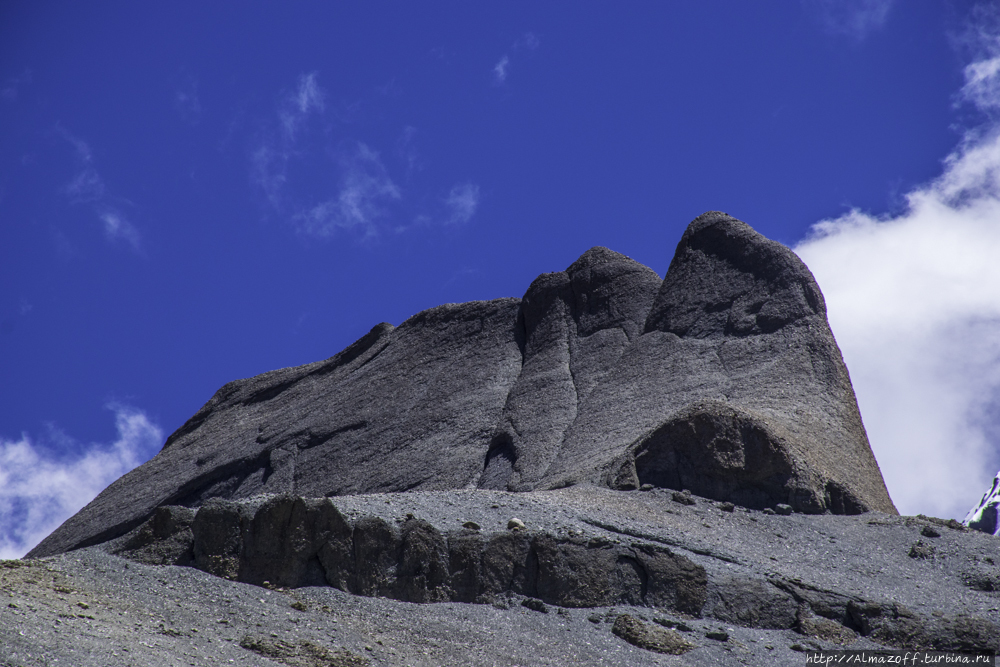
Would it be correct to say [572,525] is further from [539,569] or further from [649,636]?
[649,636]

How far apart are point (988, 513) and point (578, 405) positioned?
4556cm

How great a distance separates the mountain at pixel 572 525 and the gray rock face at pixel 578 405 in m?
0.07

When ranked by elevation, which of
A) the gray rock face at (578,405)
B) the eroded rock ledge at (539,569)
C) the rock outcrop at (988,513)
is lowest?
the eroded rock ledge at (539,569)

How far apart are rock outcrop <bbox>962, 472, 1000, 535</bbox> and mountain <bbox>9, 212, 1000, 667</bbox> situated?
39039 millimetres

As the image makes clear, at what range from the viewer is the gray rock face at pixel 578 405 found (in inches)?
816

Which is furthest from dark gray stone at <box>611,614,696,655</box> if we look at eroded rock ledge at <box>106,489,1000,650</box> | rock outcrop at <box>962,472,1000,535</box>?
rock outcrop at <box>962,472,1000,535</box>

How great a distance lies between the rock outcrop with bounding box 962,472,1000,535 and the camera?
60.3 m

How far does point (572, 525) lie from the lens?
17109mm

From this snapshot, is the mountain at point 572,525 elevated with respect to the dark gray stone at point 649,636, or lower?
elevated

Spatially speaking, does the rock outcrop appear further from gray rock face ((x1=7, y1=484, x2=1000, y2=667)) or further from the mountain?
gray rock face ((x1=7, y1=484, x2=1000, y2=667))

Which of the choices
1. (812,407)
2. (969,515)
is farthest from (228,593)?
(969,515)

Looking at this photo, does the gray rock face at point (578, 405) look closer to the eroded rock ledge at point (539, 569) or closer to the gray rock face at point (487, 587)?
the gray rock face at point (487, 587)

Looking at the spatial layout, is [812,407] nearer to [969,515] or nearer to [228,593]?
[228,593]

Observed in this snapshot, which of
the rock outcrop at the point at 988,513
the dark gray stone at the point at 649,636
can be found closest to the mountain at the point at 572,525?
the dark gray stone at the point at 649,636
